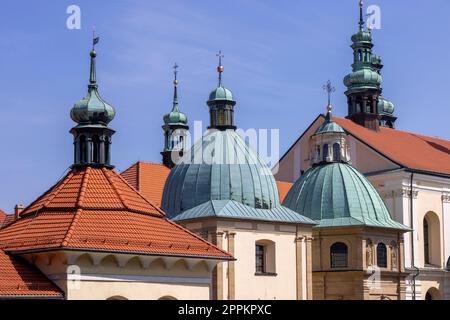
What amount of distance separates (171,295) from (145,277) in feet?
3.57

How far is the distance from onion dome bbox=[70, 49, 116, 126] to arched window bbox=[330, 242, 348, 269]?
21.4 metres

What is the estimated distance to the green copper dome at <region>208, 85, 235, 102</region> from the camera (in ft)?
160

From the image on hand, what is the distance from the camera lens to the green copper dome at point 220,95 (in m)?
48.9

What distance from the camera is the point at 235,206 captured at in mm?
44625

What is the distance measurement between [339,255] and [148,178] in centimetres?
1864

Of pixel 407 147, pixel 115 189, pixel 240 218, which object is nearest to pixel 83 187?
pixel 115 189

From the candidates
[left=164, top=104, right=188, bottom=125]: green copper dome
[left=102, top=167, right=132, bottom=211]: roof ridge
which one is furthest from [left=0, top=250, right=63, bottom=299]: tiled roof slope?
[left=164, top=104, right=188, bottom=125]: green copper dome

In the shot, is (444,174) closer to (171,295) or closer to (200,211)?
(200,211)

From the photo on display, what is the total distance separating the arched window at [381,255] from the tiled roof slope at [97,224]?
2297 cm

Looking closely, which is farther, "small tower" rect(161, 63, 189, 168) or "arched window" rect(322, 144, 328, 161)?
"small tower" rect(161, 63, 189, 168)

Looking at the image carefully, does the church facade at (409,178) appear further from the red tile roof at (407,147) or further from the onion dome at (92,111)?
the onion dome at (92,111)

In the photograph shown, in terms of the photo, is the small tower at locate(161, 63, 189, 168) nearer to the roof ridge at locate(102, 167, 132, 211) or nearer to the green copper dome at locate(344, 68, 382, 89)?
the green copper dome at locate(344, 68, 382, 89)

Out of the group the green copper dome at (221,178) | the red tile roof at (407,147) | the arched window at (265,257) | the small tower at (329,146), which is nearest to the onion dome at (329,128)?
the small tower at (329,146)
